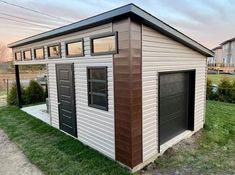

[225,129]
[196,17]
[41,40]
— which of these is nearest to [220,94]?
[225,129]

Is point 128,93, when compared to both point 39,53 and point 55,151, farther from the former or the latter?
→ point 39,53

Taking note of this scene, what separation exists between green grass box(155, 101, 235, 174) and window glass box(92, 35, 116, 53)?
2.63 metres

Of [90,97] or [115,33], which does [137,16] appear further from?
[90,97]

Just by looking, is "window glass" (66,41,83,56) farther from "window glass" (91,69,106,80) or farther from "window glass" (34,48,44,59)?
"window glass" (34,48,44,59)

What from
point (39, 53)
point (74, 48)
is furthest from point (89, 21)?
point (39, 53)

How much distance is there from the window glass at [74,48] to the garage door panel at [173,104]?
80.4 inches

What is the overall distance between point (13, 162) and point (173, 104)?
13.5 feet

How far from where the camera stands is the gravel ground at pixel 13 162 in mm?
3611

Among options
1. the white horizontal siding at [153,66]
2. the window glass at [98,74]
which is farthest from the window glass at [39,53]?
the white horizontal siding at [153,66]

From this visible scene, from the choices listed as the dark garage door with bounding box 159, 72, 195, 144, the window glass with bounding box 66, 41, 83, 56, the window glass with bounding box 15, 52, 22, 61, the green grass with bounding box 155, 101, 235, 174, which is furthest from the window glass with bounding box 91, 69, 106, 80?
the window glass with bounding box 15, 52, 22, 61

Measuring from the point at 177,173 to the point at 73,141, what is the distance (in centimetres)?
271

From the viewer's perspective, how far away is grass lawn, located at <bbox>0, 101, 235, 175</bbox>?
11.8 ft

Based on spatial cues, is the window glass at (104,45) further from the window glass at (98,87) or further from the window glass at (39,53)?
the window glass at (39,53)

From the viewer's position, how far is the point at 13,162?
4004mm
